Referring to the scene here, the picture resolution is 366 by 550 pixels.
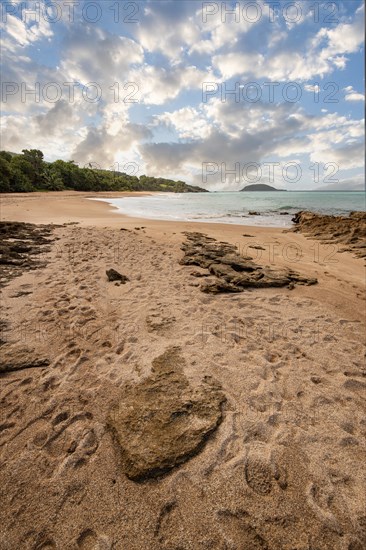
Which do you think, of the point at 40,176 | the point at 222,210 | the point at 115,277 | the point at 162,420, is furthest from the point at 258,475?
the point at 40,176

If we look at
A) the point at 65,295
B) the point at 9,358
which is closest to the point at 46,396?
the point at 9,358

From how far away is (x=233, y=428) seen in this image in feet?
9.97

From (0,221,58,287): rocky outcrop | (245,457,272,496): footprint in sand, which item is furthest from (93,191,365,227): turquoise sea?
(245,457,272,496): footprint in sand

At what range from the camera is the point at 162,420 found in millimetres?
3129

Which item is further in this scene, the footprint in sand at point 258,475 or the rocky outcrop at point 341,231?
the rocky outcrop at point 341,231

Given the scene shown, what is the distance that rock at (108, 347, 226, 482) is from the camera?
2.69 m

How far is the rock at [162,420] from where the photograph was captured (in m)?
2.69

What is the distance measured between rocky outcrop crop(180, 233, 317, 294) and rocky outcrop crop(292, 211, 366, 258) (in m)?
6.09

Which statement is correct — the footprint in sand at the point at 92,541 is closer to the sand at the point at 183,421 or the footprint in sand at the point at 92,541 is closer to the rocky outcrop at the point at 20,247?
the sand at the point at 183,421

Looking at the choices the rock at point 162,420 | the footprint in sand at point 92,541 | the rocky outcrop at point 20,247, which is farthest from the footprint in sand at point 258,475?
the rocky outcrop at point 20,247

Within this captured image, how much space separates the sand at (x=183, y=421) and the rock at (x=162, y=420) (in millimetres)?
19

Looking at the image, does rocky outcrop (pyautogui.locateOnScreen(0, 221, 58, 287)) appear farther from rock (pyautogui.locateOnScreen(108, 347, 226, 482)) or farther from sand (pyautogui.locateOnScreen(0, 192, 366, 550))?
rock (pyautogui.locateOnScreen(108, 347, 226, 482))

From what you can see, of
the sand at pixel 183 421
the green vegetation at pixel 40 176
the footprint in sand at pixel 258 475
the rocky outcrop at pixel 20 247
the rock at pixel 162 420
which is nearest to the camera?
the sand at pixel 183 421

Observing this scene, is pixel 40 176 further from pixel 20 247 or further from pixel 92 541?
pixel 92 541
